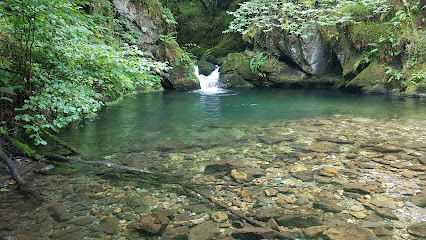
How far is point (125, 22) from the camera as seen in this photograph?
1442 centimetres

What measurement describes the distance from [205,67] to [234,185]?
16.4 m

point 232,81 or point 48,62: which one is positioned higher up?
point 48,62

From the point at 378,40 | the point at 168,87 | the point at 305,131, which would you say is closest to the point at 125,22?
the point at 168,87

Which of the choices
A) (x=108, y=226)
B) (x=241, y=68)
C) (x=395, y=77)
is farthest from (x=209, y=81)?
(x=108, y=226)

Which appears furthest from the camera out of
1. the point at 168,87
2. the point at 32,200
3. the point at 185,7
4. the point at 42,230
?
the point at 185,7

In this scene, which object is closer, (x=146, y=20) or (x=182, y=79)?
(x=146, y=20)

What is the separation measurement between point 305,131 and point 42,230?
555 centimetres

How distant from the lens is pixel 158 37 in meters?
16.7

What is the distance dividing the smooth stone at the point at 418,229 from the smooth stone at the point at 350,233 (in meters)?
0.36

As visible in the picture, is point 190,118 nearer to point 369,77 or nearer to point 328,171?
point 328,171

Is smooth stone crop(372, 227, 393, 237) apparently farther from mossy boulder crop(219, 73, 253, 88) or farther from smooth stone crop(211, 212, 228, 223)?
mossy boulder crop(219, 73, 253, 88)

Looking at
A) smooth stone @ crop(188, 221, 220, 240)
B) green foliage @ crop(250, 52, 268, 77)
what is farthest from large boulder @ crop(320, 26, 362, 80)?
smooth stone @ crop(188, 221, 220, 240)

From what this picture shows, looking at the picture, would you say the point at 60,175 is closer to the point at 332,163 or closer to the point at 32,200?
the point at 32,200

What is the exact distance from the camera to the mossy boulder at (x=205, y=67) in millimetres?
19188
